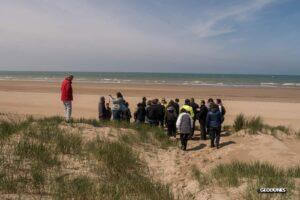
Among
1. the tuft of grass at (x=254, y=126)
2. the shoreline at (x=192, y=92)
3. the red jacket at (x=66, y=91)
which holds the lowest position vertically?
the shoreline at (x=192, y=92)

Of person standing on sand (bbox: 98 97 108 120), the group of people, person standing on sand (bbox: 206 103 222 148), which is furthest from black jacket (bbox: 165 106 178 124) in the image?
person standing on sand (bbox: 98 97 108 120)

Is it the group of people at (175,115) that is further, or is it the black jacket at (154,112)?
the black jacket at (154,112)

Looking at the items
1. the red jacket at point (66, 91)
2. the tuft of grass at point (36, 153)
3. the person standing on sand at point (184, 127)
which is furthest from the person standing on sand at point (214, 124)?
the tuft of grass at point (36, 153)

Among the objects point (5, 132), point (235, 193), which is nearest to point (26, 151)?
point (5, 132)

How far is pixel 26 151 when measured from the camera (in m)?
6.79

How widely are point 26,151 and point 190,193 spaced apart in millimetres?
3509

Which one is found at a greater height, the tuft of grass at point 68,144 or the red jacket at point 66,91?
the red jacket at point 66,91

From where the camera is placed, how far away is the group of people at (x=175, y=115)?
10.3m

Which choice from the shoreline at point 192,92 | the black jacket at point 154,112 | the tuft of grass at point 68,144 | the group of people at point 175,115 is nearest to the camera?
the tuft of grass at point 68,144

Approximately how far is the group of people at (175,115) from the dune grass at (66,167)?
6.65 ft

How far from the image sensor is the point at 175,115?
11.3 m

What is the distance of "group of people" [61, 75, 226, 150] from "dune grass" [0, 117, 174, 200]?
2027 millimetres

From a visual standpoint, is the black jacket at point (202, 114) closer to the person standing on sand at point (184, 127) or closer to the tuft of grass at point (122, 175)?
the person standing on sand at point (184, 127)

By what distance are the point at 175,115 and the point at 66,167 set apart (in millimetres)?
5430
